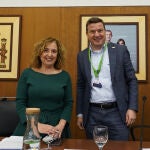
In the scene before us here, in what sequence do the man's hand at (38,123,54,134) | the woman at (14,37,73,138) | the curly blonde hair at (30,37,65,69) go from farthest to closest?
the curly blonde hair at (30,37,65,69) → the woman at (14,37,73,138) → the man's hand at (38,123,54,134)

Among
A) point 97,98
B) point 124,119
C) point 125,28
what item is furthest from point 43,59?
point 125,28

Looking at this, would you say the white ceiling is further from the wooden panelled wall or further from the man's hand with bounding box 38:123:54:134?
the man's hand with bounding box 38:123:54:134

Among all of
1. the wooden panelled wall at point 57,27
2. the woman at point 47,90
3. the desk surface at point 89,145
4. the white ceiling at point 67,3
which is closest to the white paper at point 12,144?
the desk surface at point 89,145

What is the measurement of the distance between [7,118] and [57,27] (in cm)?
129

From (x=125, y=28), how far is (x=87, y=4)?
0.57m

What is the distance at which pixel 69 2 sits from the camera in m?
3.38

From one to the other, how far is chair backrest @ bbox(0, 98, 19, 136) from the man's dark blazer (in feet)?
2.65

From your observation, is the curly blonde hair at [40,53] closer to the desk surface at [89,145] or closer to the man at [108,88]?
the man at [108,88]

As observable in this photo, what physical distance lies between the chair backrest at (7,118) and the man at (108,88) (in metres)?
0.82

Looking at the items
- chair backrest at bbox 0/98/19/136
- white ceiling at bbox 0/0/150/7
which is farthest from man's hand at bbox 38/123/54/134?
white ceiling at bbox 0/0/150/7

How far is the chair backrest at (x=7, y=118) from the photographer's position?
2945mm

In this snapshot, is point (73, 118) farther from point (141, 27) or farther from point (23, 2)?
point (23, 2)

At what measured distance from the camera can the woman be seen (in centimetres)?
224

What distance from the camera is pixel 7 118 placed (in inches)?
117
